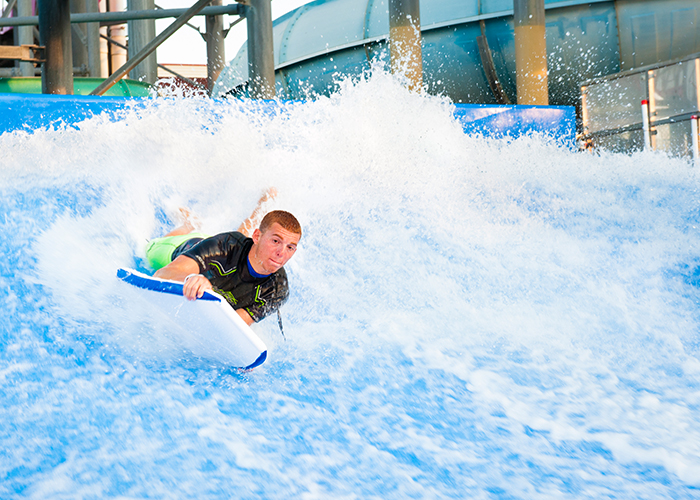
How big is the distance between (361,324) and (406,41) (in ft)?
14.0

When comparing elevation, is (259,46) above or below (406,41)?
below

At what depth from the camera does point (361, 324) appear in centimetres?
305

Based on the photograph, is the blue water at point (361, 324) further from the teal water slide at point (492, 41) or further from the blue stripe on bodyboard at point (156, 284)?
the teal water slide at point (492, 41)

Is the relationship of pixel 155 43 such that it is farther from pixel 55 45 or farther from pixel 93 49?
pixel 93 49

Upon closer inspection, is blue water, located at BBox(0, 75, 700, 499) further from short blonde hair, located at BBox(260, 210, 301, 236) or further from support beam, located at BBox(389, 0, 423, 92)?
support beam, located at BBox(389, 0, 423, 92)

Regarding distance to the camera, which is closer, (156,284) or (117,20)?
(156,284)

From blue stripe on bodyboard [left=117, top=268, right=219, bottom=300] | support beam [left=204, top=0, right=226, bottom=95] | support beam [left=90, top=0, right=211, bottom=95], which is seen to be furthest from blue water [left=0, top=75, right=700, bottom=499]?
support beam [left=204, top=0, right=226, bottom=95]

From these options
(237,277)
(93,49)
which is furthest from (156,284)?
(93,49)

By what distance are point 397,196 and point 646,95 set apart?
11.5 ft

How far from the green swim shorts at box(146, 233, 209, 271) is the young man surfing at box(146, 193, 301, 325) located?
2.00 ft

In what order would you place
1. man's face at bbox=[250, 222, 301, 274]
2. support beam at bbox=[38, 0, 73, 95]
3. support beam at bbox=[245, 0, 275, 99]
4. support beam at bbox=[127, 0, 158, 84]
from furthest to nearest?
support beam at bbox=[127, 0, 158, 84], support beam at bbox=[245, 0, 275, 99], support beam at bbox=[38, 0, 73, 95], man's face at bbox=[250, 222, 301, 274]

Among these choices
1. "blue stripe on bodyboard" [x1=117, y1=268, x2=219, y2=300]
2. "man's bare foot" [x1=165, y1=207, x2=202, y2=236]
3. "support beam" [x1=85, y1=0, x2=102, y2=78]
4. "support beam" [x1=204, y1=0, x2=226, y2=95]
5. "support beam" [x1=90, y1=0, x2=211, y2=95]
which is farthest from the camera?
"support beam" [x1=85, y1=0, x2=102, y2=78]

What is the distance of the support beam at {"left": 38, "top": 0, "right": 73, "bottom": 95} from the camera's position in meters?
5.47

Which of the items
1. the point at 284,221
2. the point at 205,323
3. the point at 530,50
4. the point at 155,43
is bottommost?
the point at 205,323
